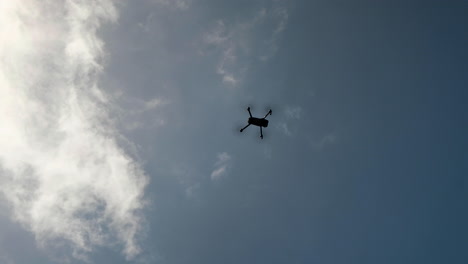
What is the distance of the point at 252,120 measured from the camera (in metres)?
41.3
